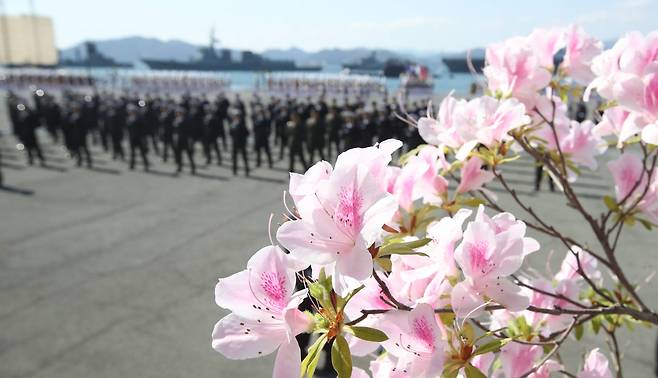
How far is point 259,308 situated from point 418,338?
31cm

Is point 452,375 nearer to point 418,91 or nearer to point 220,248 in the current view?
point 220,248

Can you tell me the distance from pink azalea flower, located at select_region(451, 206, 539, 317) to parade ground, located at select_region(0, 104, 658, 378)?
359 centimetres

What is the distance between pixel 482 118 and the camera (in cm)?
138

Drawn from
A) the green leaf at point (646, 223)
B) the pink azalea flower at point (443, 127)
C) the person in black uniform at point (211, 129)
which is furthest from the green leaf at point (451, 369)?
the person in black uniform at point (211, 129)

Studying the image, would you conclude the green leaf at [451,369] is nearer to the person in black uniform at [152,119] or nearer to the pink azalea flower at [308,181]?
the pink azalea flower at [308,181]

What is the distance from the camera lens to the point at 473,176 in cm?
158

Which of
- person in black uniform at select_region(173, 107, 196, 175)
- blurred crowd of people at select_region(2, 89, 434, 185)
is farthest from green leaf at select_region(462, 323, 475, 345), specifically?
person in black uniform at select_region(173, 107, 196, 175)

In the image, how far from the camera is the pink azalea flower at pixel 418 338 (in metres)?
0.94

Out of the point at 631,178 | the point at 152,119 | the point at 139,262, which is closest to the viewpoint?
the point at 631,178

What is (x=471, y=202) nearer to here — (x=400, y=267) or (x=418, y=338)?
(x=400, y=267)

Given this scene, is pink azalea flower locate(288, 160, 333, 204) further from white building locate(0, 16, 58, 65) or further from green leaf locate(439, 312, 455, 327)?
white building locate(0, 16, 58, 65)

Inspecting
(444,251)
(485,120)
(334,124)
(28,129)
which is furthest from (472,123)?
(28,129)

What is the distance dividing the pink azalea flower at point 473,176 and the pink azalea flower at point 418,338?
72cm

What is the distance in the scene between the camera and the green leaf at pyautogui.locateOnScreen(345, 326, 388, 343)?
885 mm
